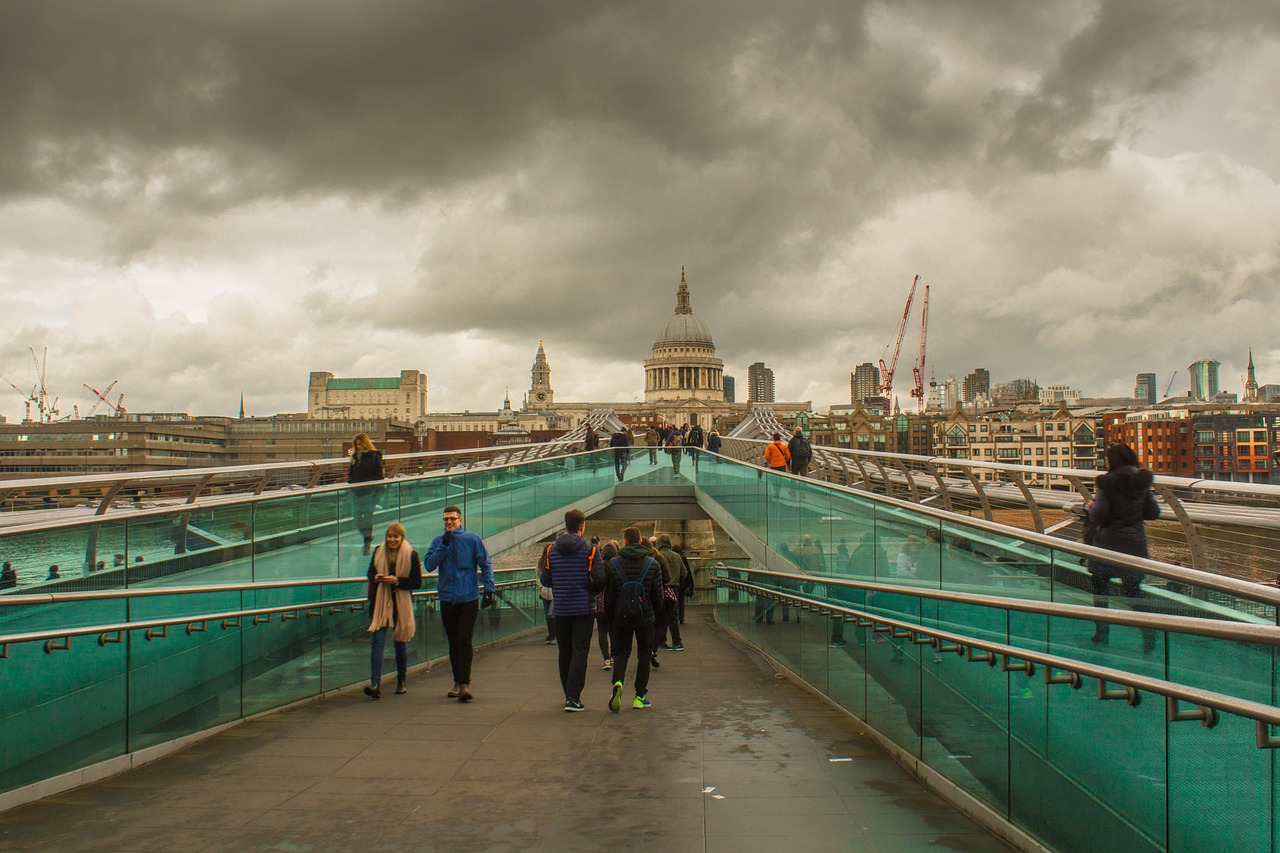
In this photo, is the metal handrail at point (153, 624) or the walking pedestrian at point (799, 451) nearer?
the metal handrail at point (153, 624)

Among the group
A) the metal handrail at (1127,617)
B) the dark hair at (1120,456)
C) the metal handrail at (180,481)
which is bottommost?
the metal handrail at (1127,617)

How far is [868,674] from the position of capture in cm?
768

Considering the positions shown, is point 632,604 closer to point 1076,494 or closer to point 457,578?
point 457,578

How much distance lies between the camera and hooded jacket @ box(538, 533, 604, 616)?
8750mm

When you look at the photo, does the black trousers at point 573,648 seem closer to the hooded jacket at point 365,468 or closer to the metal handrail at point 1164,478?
the metal handrail at point 1164,478

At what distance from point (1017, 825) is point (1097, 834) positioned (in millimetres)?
760

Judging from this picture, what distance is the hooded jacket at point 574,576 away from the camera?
344 inches

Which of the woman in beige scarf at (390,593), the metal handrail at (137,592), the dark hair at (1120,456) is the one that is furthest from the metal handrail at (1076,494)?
the metal handrail at (137,592)

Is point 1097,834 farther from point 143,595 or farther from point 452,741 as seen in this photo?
point 143,595

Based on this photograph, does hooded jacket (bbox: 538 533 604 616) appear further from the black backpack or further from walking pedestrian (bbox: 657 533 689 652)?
walking pedestrian (bbox: 657 533 689 652)

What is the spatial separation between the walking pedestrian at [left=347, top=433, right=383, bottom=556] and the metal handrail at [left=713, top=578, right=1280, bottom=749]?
5355 millimetres

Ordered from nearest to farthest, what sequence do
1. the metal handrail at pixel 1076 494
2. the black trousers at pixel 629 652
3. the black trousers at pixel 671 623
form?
1. the metal handrail at pixel 1076 494
2. the black trousers at pixel 629 652
3. the black trousers at pixel 671 623

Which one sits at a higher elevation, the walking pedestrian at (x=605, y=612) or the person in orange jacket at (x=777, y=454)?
the person in orange jacket at (x=777, y=454)

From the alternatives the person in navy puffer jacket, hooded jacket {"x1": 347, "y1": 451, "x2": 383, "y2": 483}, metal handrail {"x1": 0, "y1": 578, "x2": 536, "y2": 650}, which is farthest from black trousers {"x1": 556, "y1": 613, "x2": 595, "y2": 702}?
hooded jacket {"x1": 347, "y1": 451, "x2": 383, "y2": 483}
